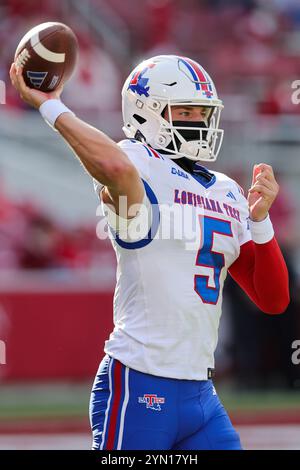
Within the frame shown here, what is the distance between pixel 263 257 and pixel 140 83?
30.0 inches

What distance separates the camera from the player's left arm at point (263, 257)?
3443 mm

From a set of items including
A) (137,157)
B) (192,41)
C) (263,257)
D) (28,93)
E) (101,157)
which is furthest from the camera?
(192,41)

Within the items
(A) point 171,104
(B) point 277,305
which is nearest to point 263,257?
(B) point 277,305

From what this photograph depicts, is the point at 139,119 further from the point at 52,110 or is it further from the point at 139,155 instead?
the point at 52,110

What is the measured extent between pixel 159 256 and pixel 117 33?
8232 mm

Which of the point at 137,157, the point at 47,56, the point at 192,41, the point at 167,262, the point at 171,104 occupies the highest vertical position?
the point at 192,41

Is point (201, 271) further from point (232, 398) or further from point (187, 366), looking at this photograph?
point (232, 398)

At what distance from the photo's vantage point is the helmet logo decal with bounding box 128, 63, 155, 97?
364 cm

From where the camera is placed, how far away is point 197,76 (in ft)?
11.9

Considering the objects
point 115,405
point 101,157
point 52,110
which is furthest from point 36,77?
point 115,405

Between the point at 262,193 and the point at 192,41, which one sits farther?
the point at 192,41

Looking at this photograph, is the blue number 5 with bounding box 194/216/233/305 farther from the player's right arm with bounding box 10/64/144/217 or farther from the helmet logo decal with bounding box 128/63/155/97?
the helmet logo decal with bounding box 128/63/155/97

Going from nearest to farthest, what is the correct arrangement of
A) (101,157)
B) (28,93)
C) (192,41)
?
(101,157), (28,93), (192,41)

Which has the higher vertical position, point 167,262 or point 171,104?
point 171,104
